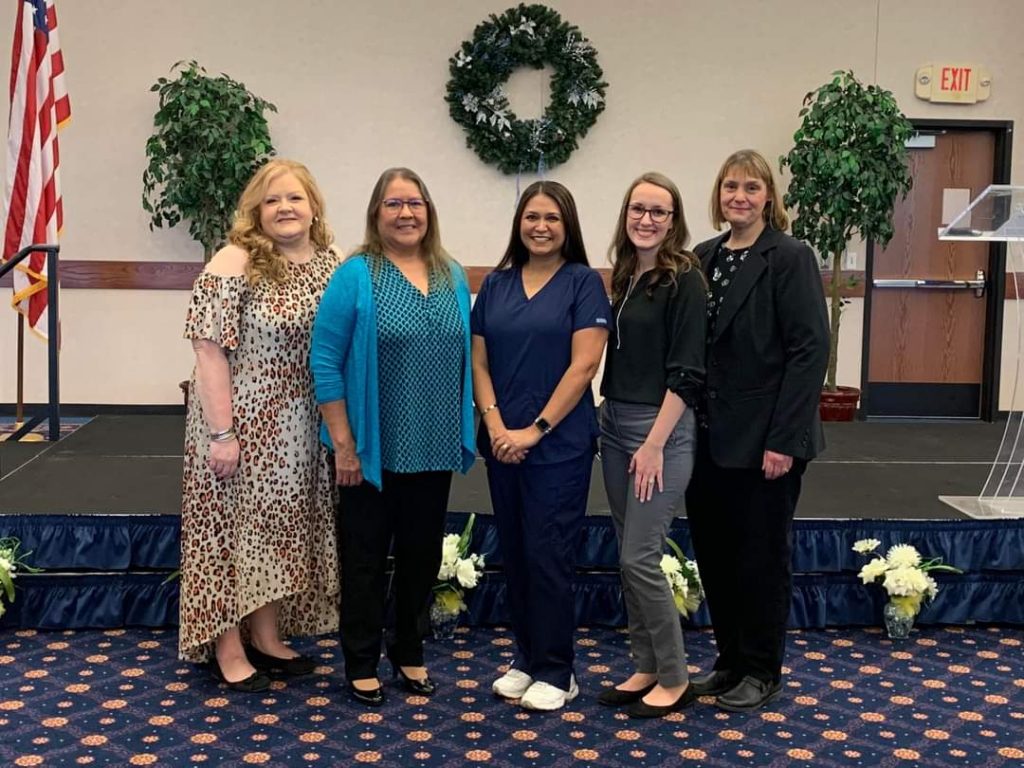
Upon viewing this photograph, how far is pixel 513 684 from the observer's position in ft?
10.2

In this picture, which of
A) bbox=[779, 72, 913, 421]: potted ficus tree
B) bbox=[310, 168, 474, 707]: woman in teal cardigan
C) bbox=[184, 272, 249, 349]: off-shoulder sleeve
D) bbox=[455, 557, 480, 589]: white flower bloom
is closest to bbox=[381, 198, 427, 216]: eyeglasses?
bbox=[310, 168, 474, 707]: woman in teal cardigan

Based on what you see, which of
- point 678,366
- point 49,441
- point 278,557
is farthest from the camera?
point 49,441

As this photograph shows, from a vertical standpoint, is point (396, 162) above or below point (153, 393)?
above

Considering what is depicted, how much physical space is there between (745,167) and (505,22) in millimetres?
4005

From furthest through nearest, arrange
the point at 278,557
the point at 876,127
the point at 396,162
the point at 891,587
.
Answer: the point at 396,162 → the point at 876,127 → the point at 891,587 → the point at 278,557

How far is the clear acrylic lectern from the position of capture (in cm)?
392

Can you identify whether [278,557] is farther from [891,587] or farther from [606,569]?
[891,587]

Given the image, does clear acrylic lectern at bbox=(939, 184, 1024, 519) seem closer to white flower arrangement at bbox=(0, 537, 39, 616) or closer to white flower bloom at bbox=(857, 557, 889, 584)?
white flower bloom at bbox=(857, 557, 889, 584)

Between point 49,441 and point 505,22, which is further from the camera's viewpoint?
point 505,22

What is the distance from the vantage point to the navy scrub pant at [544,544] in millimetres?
2932

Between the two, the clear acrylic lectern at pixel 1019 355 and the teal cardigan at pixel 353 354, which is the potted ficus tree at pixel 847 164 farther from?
the teal cardigan at pixel 353 354

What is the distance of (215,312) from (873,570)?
2.19 metres

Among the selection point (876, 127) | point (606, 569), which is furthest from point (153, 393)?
point (876, 127)

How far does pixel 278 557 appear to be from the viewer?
3082 mm
